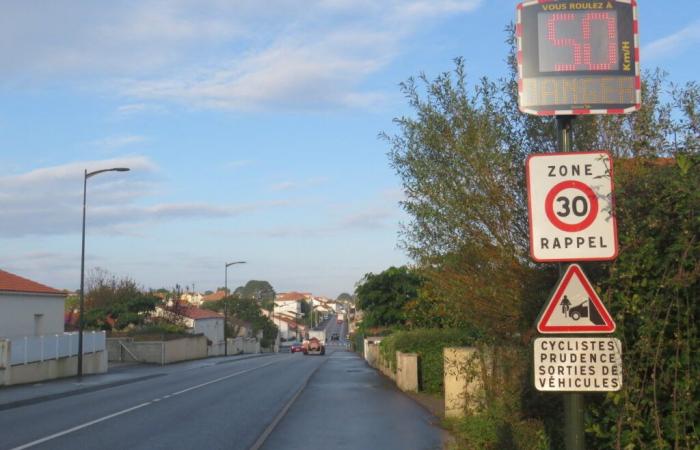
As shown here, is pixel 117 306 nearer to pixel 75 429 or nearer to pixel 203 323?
pixel 203 323

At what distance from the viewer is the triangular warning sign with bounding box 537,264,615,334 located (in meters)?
4.73

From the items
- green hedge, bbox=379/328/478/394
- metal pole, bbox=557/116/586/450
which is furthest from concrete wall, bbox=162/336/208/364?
metal pole, bbox=557/116/586/450

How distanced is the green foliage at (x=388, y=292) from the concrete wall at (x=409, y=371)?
16691mm

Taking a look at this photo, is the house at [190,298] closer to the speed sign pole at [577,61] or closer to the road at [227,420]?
the road at [227,420]

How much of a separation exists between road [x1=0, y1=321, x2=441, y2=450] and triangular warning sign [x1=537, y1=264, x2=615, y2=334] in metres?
7.03

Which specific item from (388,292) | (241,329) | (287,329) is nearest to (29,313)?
(388,292)

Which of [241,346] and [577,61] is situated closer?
[577,61]

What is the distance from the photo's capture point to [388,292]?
3941cm

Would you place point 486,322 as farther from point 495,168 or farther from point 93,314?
point 93,314

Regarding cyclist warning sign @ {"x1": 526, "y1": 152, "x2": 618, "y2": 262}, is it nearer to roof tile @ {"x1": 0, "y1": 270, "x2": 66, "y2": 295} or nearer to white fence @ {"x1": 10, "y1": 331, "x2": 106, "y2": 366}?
white fence @ {"x1": 10, "y1": 331, "x2": 106, "y2": 366}

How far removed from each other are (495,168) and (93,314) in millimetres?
54975

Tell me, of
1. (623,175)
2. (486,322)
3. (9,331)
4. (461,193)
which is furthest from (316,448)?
(9,331)

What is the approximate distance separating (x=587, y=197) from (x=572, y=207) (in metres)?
0.12

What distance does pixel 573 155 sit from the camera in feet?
16.1
